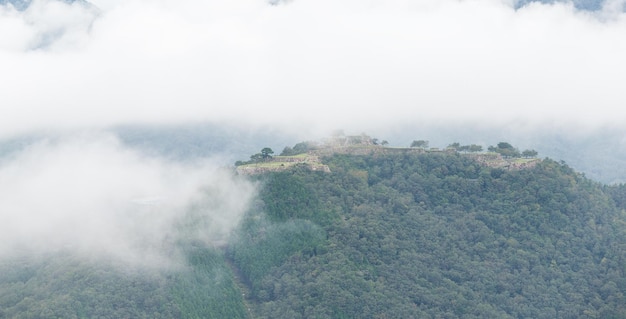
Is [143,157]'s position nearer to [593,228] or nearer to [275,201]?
[275,201]

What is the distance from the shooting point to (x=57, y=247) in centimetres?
9575

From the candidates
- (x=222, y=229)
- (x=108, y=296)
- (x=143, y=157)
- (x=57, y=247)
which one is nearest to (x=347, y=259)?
(x=222, y=229)

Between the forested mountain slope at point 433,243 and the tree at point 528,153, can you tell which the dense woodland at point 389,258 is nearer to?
the forested mountain slope at point 433,243

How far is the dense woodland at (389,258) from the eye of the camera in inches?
3406

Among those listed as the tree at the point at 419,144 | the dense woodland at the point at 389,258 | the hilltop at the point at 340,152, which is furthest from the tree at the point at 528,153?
the tree at the point at 419,144

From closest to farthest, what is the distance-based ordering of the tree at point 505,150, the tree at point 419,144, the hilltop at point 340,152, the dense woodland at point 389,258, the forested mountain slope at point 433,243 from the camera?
the dense woodland at point 389,258 < the forested mountain slope at point 433,243 < the hilltop at point 340,152 < the tree at point 505,150 < the tree at point 419,144

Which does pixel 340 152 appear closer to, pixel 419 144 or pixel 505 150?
pixel 419 144

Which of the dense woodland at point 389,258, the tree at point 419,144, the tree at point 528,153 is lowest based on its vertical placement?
the dense woodland at point 389,258

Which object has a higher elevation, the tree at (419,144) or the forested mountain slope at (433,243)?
the tree at (419,144)

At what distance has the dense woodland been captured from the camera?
284 ft

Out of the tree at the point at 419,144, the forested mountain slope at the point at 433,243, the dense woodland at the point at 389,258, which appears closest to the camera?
the dense woodland at the point at 389,258

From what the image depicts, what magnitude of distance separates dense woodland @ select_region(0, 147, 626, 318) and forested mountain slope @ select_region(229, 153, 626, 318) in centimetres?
17

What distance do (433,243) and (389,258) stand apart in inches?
243

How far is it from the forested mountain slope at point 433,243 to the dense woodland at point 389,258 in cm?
17
